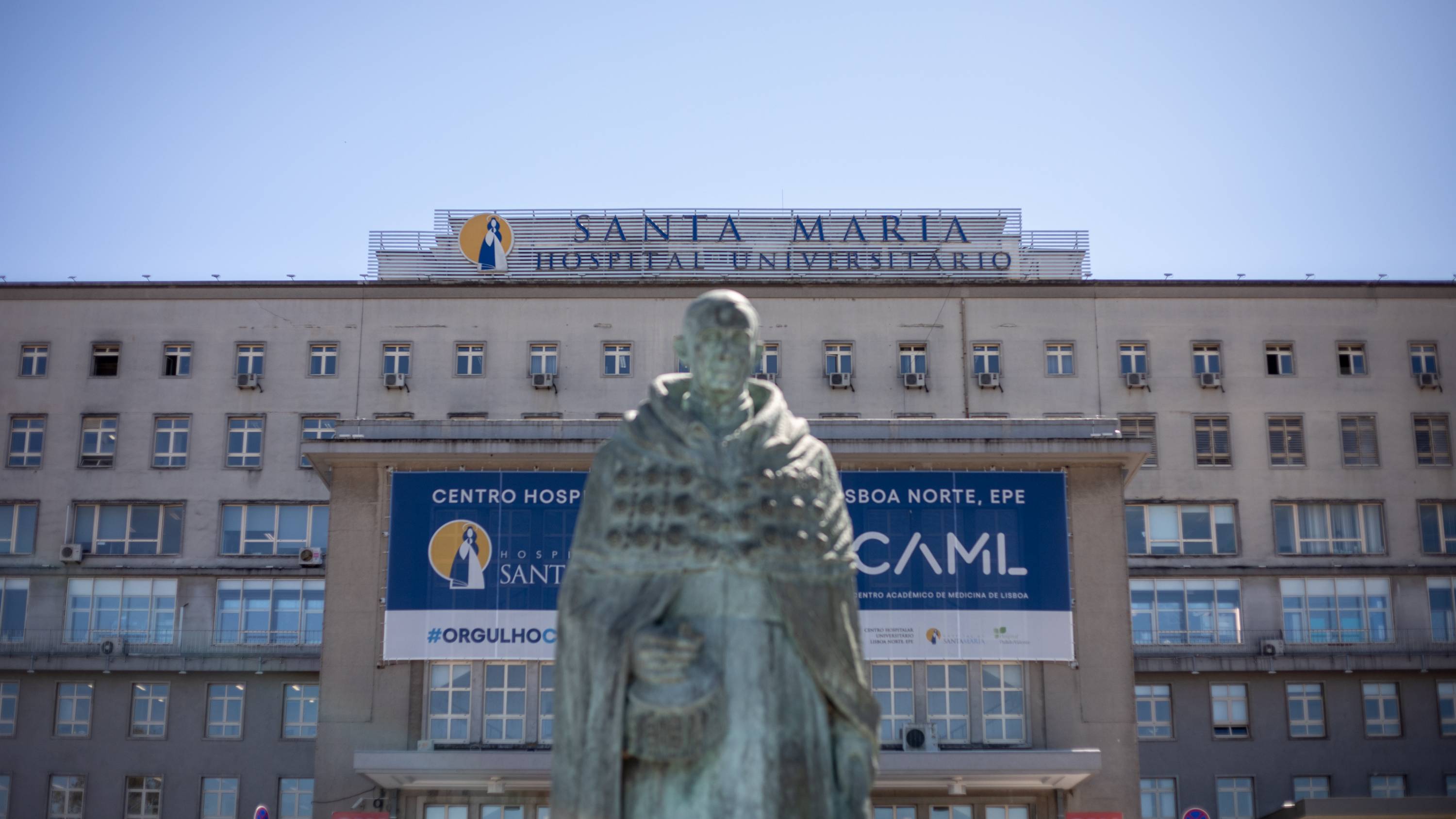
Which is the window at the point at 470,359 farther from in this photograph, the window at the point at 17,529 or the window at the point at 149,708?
the window at the point at 17,529

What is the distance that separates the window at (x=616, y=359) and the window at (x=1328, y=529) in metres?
27.1

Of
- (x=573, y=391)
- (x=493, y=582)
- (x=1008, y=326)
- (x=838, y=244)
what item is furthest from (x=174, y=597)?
(x=1008, y=326)

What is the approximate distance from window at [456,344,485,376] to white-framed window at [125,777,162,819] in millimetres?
19743

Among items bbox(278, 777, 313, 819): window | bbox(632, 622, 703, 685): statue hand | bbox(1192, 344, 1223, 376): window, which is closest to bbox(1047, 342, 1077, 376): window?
bbox(1192, 344, 1223, 376): window

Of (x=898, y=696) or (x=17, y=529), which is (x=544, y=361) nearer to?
(x=17, y=529)

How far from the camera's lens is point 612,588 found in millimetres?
8188

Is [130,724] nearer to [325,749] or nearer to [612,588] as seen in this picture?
[325,749]

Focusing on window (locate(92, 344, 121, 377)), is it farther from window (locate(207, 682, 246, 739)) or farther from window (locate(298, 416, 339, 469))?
window (locate(207, 682, 246, 739))

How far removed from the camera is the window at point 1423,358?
6738 centimetres

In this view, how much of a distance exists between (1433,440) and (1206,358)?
32.8 ft

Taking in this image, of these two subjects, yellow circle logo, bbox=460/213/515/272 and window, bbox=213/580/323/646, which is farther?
yellow circle logo, bbox=460/213/515/272

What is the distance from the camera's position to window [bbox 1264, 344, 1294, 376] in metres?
67.0

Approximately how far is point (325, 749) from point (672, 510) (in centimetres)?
4071

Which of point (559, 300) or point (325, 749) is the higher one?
point (559, 300)
